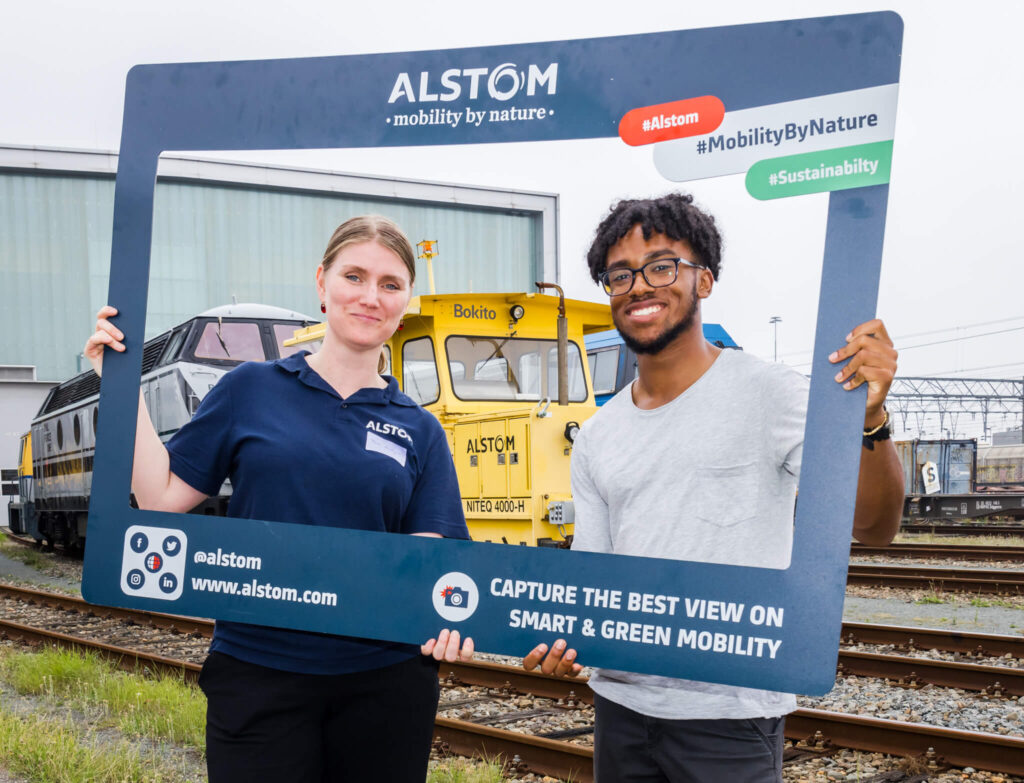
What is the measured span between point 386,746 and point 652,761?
24.9 inches

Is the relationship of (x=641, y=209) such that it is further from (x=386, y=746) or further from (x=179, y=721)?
(x=179, y=721)

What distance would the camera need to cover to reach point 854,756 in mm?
5312

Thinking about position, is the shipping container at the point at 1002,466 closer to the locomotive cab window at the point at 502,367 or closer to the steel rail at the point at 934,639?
the steel rail at the point at 934,639

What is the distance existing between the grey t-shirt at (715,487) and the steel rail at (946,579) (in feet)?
32.8

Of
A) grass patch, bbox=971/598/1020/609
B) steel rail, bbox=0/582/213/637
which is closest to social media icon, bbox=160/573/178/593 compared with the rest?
steel rail, bbox=0/582/213/637

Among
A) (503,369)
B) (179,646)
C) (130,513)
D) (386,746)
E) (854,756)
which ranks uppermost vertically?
(503,369)

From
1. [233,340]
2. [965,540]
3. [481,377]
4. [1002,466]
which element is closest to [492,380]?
[481,377]

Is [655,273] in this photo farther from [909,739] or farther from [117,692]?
[117,692]

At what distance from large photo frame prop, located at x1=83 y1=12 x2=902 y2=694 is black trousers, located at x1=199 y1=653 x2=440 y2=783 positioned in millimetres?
133

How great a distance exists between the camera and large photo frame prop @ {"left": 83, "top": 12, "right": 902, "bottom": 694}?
202 cm

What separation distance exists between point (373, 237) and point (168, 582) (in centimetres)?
102

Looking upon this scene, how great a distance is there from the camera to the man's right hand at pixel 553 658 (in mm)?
2133

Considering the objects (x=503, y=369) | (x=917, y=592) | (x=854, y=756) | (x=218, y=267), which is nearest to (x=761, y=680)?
(x=218, y=267)

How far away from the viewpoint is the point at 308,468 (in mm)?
2289
